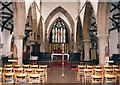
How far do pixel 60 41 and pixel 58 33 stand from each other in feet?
4.81

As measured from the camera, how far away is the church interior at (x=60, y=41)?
1195 centimetres

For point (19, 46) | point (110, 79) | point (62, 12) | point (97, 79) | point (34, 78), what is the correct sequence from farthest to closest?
1. point (62, 12)
2. point (19, 46)
3. point (34, 78)
4. point (97, 79)
5. point (110, 79)

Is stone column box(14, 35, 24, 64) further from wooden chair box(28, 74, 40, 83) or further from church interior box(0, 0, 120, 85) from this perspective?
wooden chair box(28, 74, 40, 83)

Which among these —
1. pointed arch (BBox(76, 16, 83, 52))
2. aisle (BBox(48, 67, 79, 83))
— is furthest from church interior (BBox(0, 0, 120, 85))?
pointed arch (BBox(76, 16, 83, 52))

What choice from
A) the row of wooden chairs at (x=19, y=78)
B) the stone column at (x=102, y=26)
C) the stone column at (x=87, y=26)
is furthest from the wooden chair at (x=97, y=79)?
the stone column at (x=87, y=26)

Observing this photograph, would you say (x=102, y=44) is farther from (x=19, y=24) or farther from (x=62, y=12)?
(x=62, y=12)

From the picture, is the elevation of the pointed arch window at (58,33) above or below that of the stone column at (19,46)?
above

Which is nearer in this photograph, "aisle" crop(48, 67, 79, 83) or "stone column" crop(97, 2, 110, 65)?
"aisle" crop(48, 67, 79, 83)

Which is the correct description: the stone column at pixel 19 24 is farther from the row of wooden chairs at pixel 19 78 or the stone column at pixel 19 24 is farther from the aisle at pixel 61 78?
the row of wooden chairs at pixel 19 78

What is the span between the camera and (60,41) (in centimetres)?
3988

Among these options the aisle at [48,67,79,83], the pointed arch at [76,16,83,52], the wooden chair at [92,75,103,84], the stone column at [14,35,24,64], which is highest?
the pointed arch at [76,16,83,52]

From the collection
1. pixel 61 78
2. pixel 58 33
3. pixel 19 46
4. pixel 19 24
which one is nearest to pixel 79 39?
pixel 58 33

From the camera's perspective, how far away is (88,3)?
71.5 feet

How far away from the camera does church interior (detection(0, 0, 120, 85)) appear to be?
39.2ft
